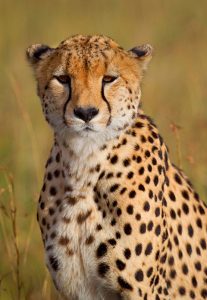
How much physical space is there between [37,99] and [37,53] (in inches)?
160

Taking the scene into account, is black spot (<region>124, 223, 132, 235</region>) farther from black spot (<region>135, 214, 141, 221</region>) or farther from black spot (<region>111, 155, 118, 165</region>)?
black spot (<region>111, 155, 118, 165</region>)

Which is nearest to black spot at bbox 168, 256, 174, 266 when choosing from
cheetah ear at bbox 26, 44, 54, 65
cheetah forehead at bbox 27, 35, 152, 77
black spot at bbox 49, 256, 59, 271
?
black spot at bbox 49, 256, 59, 271

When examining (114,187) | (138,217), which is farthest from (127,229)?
(114,187)

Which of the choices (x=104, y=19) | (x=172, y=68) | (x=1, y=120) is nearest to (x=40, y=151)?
(x=1, y=120)

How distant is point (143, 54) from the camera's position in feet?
15.7

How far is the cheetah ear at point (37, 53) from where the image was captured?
4.74 meters

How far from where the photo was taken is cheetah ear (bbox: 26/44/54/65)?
15.5 ft

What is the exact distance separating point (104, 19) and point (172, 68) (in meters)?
1.64

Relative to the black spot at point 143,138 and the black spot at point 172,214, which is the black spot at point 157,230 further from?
the black spot at point 143,138

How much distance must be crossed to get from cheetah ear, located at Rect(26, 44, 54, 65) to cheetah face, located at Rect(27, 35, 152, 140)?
34 mm

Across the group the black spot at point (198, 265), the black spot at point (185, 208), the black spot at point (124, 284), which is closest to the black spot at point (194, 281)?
the black spot at point (198, 265)

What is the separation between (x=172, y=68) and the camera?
9617 mm

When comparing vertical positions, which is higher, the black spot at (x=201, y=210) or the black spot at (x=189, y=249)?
the black spot at (x=201, y=210)

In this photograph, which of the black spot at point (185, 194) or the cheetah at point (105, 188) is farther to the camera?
the black spot at point (185, 194)
